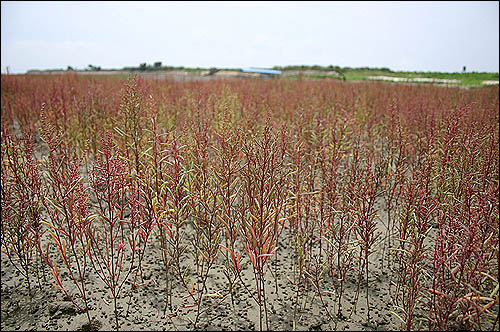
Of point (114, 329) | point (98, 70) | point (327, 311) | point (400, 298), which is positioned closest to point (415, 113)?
point (400, 298)

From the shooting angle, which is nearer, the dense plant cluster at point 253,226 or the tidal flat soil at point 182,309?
the dense plant cluster at point 253,226

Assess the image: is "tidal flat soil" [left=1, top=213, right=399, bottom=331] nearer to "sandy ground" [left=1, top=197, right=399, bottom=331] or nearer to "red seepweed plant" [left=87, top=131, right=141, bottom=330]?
"sandy ground" [left=1, top=197, right=399, bottom=331]

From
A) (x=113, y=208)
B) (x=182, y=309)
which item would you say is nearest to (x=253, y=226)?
(x=182, y=309)

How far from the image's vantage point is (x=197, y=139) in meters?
3.19

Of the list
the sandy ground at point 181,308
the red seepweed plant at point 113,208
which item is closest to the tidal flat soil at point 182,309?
the sandy ground at point 181,308

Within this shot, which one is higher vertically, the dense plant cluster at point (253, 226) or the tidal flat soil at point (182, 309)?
the dense plant cluster at point (253, 226)

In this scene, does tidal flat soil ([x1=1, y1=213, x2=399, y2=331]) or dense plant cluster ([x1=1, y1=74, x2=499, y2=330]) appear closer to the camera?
dense plant cluster ([x1=1, y1=74, x2=499, y2=330])

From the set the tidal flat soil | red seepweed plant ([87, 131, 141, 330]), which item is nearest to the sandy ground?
the tidal flat soil

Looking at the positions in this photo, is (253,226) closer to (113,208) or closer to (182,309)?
(182,309)

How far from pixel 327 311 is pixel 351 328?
21 centimetres

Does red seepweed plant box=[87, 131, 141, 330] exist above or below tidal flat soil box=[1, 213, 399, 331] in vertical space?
above

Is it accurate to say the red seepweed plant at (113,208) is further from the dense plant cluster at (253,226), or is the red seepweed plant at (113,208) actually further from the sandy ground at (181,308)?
the sandy ground at (181,308)

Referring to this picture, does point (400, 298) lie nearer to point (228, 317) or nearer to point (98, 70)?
point (228, 317)

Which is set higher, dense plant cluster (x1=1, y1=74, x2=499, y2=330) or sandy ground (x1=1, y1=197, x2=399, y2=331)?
dense plant cluster (x1=1, y1=74, x2=499, y2=330)
